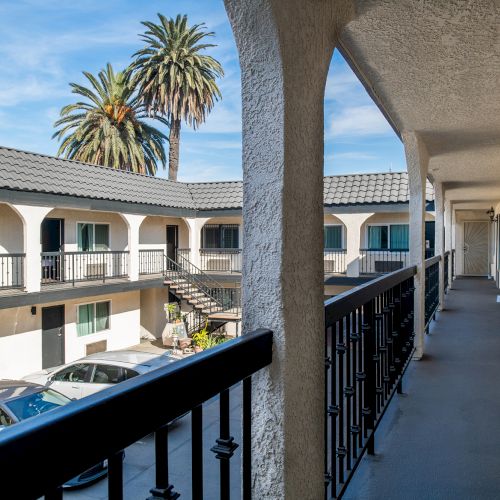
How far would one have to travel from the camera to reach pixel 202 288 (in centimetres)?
1661

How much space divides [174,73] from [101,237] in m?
8.81

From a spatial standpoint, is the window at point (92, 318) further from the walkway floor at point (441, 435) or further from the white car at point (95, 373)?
the walkway floor at point (441, 435)

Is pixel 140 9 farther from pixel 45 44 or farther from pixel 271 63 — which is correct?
pixel 271 63

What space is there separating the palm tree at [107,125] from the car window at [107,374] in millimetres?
13682

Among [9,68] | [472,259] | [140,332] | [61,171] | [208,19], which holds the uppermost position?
[9,68]

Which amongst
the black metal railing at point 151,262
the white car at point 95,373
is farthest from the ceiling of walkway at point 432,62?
the black metal railing at point 151,262

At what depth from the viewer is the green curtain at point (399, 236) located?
54.3 ft

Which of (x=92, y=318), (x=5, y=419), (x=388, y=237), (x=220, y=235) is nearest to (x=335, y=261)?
(x=388, y=237)

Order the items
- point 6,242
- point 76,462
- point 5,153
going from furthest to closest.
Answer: point 6,242 → point 5,153 → point 76,462

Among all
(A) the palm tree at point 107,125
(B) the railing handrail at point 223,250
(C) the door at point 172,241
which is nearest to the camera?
(B) the railing handrail at point 223,250

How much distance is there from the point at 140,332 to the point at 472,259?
12.1m

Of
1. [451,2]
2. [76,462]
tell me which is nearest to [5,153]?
[451,2]

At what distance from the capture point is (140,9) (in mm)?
35500

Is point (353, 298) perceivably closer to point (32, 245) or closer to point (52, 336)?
point (32, 245)
